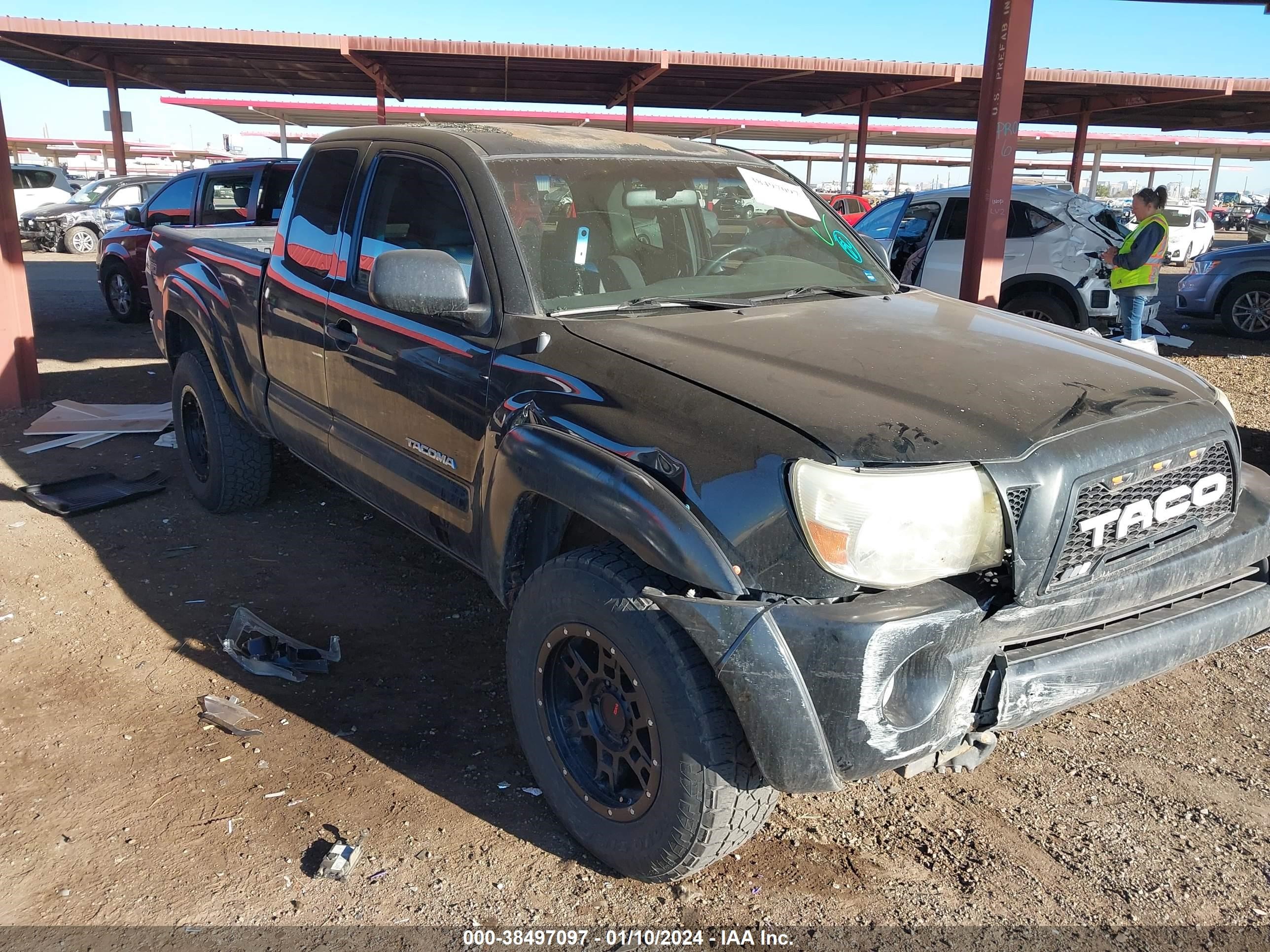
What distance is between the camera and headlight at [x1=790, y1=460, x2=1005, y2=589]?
2.02m

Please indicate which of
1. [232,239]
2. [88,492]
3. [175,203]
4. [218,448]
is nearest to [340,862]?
[218,448]

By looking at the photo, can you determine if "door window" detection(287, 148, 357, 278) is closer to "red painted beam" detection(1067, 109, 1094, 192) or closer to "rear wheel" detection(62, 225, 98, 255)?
"rear wheel" detection(62, 225, 98, 255)

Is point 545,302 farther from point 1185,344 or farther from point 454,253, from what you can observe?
point 1185,344

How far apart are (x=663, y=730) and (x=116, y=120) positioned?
23.7 meters

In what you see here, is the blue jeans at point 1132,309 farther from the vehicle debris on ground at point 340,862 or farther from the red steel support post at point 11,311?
the red steel support post at point 11,311

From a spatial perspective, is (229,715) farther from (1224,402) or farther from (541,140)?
(1224,402)

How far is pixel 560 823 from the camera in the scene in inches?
107

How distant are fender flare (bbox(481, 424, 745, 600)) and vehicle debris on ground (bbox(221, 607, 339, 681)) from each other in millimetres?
1164

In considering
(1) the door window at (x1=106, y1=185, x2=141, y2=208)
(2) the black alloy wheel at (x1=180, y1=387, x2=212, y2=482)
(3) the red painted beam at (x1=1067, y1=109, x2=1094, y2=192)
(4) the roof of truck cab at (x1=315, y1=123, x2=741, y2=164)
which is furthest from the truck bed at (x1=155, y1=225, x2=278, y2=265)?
(3) the red painted beam at (x1=1067, y1=109, x2=1094, y2=192)

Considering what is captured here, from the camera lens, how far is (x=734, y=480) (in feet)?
6.84

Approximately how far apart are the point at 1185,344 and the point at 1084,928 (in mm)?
9809

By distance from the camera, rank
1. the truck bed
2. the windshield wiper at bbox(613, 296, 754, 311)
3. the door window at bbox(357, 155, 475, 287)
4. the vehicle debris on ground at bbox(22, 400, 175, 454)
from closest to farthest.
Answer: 1. the windshield wiper at bbox(613, 296, 754, 311)
2. the door window at bbox(357, 155, 475, 287)
3. the truck bed
4. the vehicle debris on ground at bbox(22, 400, 175, 454)

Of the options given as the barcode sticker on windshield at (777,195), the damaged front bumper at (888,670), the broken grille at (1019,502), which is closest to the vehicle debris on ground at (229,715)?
the damaged front bumper at (888,670)

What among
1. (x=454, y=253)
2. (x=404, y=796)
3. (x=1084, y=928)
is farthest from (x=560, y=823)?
(x=454, y=253)
